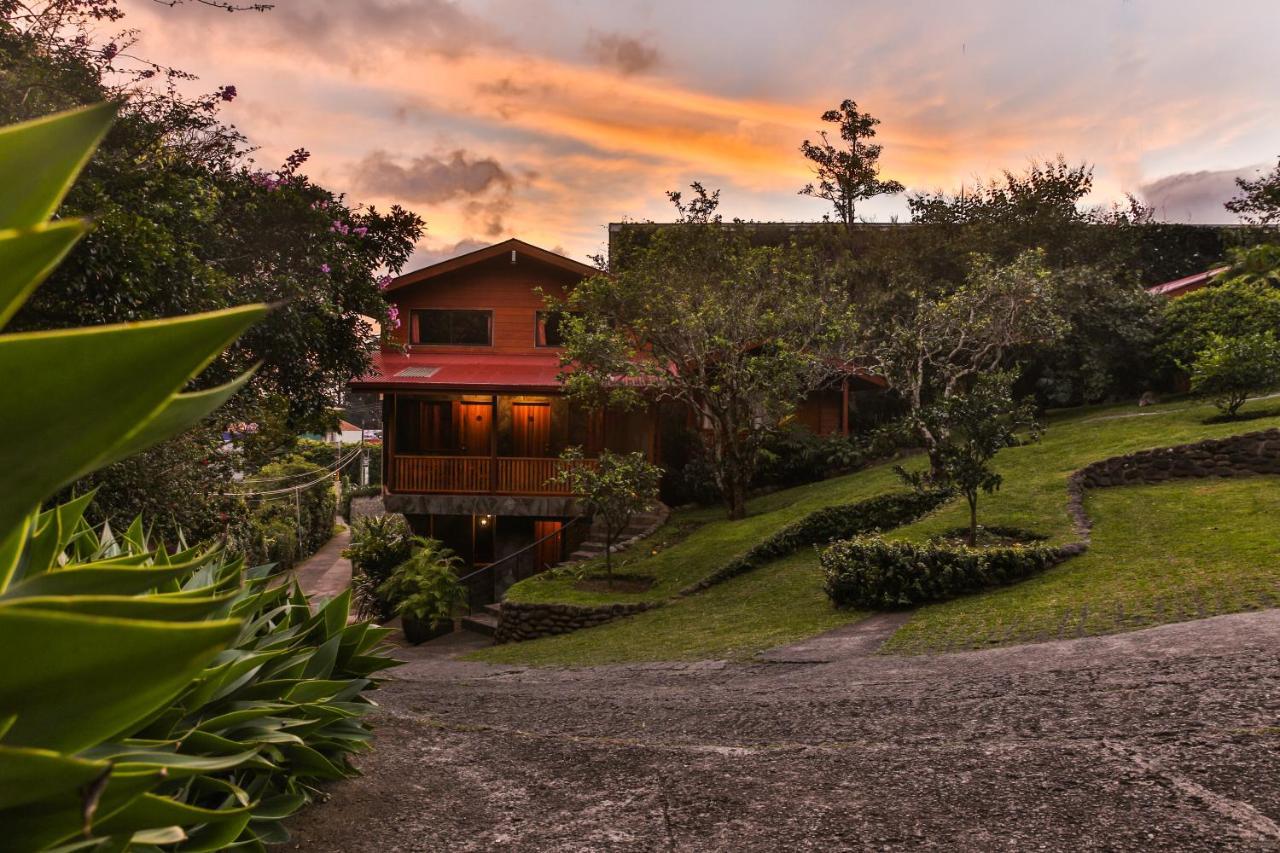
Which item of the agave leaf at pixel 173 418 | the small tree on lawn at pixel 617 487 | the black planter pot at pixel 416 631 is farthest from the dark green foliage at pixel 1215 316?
the agave leaf at pixel 173 418

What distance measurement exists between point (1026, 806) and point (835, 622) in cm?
841

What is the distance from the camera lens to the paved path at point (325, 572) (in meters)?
21.4

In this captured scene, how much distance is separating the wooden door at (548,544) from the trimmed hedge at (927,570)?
11.3 meters

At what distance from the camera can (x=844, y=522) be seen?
16.2 m

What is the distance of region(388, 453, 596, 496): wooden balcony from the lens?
2045 cm

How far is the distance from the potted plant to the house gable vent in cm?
557

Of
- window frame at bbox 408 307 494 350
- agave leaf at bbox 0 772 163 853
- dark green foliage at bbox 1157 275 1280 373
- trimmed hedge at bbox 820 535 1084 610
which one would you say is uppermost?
window frame at bbox 408 307 494 350

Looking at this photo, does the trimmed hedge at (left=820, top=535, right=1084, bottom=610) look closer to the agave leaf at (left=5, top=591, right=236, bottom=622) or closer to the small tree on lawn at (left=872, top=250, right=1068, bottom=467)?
the small tree on lawn at (left=872, top=250, right=1068, bottom=467)

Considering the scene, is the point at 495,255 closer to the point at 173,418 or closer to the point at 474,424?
the point at 474,424

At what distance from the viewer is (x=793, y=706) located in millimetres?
3820

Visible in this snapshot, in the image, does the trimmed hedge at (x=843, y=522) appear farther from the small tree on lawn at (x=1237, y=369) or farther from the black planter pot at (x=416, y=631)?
the small tree on lawn at (x=1237, y=369)

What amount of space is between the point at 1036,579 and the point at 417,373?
51.5 feet

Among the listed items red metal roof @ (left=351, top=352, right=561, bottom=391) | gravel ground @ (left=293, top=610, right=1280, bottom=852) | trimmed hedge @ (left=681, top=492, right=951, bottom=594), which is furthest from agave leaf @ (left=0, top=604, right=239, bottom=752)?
red metal roof @ (left=351, top=352, right=561, bottom=391)

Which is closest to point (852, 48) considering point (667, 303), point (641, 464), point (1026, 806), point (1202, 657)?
point (667, 303)
